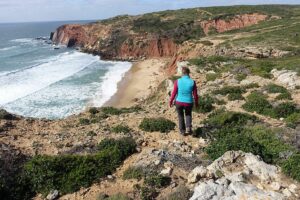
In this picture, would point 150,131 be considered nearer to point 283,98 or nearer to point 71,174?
point 71,174

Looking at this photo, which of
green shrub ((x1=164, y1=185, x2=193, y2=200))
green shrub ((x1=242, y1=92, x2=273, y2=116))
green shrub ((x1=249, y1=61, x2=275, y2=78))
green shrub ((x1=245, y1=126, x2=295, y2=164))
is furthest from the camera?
green shrub ((x1=249, y1=61, x2=275, y2=78))

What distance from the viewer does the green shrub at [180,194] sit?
7.67 m

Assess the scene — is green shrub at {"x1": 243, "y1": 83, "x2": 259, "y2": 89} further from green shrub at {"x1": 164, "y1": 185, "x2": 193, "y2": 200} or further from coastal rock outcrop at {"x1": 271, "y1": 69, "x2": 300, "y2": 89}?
green shrub at {"x1": 164, "y1": 185, "x2": 193, "y2": 200}

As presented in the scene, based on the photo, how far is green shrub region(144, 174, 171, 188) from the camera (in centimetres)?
834

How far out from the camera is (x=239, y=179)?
789 centimetres

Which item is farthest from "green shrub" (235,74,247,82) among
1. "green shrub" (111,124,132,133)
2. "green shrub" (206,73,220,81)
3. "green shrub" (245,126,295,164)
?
"green shrub" (111,124,132,133)

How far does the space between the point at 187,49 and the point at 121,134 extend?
3659cm

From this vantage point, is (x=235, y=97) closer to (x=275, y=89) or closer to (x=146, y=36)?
(x=275, y=89)

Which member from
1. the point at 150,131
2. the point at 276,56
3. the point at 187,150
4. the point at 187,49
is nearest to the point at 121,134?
the point at 150,131

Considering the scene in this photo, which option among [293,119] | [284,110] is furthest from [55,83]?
[293,119]

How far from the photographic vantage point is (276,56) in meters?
34.5

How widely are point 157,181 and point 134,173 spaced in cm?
74

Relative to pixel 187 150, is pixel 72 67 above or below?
below

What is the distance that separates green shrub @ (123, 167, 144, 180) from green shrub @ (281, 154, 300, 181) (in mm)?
3404
